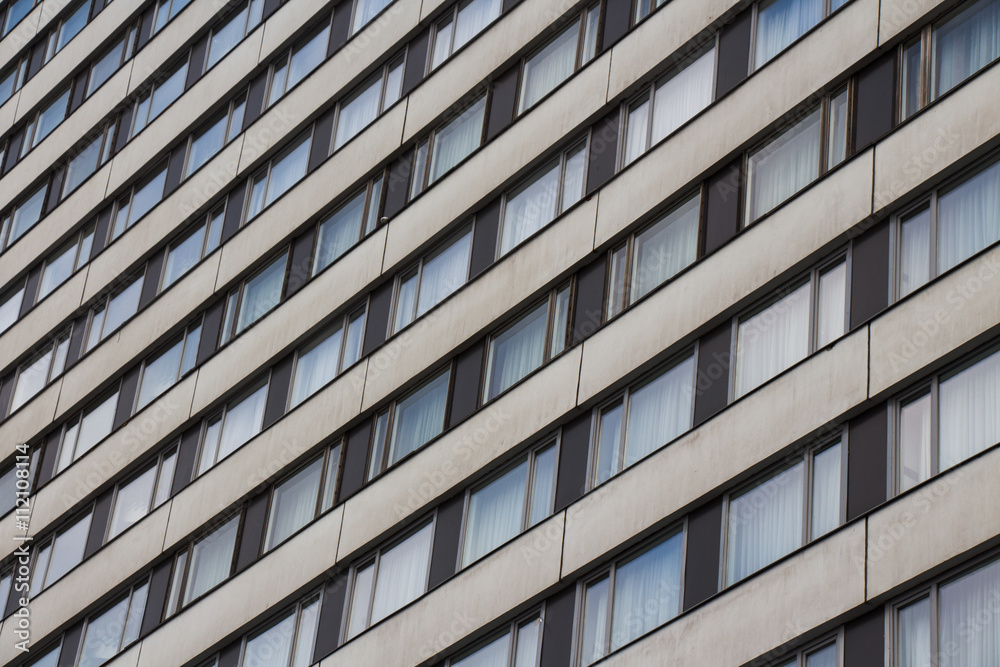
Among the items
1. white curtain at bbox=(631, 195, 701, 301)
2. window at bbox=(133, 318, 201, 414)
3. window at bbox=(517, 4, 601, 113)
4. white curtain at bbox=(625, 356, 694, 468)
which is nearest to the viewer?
white curtain at bbox=(625, 356, 694, 468)

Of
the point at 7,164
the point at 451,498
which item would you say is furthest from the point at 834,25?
the point at 7,164

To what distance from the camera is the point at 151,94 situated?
4147cm

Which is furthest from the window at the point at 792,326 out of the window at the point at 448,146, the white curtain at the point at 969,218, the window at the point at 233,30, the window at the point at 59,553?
the window at the point at 233,30

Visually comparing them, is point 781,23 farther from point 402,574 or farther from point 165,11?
point 165,11

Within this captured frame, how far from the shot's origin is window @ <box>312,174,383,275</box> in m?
32.3

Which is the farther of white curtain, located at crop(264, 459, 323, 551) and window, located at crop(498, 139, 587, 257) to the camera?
white curtain, located at crop(264, 459, 323, 551)

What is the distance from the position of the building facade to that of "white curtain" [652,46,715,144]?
2.2 inches

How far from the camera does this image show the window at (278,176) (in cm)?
3512

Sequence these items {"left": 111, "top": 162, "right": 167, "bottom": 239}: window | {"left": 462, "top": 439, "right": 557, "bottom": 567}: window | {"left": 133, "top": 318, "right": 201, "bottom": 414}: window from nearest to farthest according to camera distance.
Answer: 1. {"left": 462, "top": 439, "right": 557, "bottom": 567}: window
2. {"left": 133, "top": 318, "right": 201, "bottom": 414}: window
3. {"left": 111, "top": 162, "right": 167, "bottom": 239}: window

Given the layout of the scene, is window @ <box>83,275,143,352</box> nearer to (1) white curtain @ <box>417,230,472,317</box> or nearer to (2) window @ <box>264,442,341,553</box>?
(2) window @ <box>264,442,341,553</box>

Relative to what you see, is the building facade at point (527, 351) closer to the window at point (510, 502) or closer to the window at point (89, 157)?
the window at point (510, 502)

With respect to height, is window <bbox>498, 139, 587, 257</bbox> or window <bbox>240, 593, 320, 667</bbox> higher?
window <bbox>498, 139, 587, 257</bbox>

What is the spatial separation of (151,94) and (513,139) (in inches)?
567

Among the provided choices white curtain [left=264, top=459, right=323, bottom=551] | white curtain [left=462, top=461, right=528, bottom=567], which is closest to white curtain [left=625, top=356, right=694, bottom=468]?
white curtain [left=462, top=461, right=528, bottom=567]
